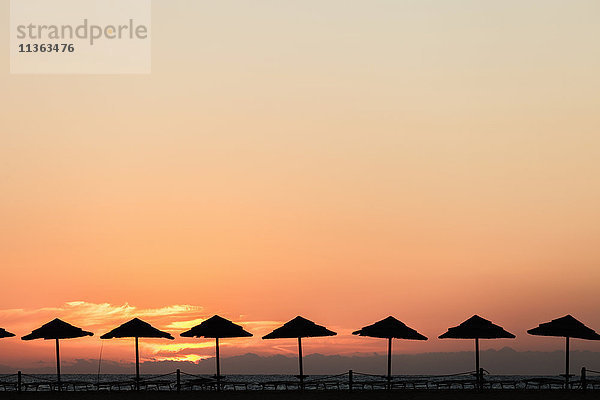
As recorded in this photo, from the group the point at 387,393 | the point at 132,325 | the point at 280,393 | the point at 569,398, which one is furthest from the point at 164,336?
the point at 569,398

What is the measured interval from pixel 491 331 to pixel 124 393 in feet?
45.6

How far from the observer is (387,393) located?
98.7 feet

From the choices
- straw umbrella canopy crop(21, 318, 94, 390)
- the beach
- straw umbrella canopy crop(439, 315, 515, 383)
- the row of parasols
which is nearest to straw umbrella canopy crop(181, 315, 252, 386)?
the row of parasols

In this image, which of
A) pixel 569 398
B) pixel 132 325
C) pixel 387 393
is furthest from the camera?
pixel 132 325

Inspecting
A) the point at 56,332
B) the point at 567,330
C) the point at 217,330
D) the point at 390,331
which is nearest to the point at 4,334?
the point at 56,332

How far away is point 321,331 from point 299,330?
86 centimetres

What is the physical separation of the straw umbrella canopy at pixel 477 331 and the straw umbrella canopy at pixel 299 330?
15.3ft

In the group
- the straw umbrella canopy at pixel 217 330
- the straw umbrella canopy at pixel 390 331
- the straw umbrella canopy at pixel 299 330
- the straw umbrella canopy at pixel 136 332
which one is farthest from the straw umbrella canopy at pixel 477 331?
the straw umbrella canopy at pixel 136 332

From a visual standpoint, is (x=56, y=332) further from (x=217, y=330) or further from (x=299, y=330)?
(x=299, y=330)

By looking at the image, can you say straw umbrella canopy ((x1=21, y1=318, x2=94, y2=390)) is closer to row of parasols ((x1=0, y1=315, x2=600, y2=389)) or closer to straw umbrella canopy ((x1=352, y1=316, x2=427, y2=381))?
row of parasols ((x1=0, y1=315, x2=600, y2=389))

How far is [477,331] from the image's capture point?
101 ft

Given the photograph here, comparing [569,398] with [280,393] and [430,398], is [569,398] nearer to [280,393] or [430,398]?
[430,398]

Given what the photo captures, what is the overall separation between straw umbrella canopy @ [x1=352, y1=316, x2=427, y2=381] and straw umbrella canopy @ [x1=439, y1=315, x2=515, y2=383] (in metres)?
1.28

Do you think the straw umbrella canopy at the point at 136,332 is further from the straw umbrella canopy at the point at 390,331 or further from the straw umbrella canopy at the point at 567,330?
the straw umbrella canopy at the point at 567,330
